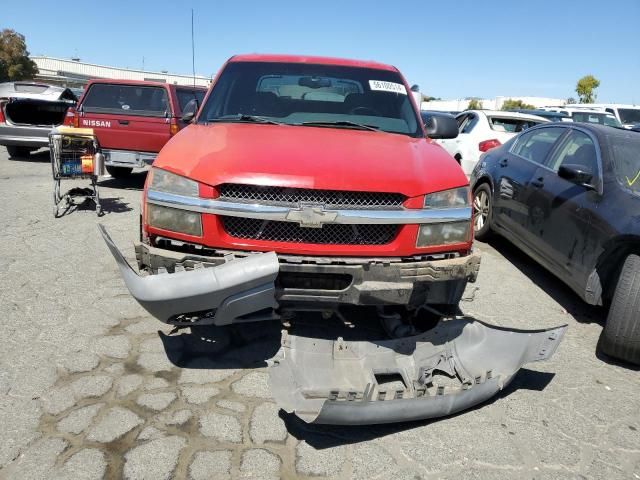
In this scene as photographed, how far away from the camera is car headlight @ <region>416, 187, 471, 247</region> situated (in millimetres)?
2855

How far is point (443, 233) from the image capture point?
2891mm

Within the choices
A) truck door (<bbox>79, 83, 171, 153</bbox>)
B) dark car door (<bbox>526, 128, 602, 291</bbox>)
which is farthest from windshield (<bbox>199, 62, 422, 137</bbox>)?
truck door (<bbox>79, 83, 171, 153</bbox>)

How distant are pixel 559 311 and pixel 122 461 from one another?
3729mm

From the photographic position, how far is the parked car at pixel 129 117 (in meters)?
8.20

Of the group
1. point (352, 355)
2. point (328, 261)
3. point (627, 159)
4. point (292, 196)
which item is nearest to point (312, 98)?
point (292, 196)

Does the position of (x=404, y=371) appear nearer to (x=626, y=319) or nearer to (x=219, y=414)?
(x=219, y=414)

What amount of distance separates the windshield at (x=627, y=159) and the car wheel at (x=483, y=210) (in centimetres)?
172

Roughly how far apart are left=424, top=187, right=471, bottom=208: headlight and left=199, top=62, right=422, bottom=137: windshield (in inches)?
42.6

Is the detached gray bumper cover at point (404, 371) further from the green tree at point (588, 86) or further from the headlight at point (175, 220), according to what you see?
the green tree at point (588, 86)

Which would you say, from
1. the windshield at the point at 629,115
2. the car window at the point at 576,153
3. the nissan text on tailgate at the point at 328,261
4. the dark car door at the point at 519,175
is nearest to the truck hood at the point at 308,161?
the nissan text on tailgate at the point at 328,261

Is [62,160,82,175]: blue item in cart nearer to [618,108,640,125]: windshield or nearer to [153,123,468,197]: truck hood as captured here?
[153,123,468,197]: truck hood

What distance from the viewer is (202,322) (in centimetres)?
272

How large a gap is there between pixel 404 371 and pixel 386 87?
2.45m

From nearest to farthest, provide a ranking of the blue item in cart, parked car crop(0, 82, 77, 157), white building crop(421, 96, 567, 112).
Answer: the blue item in cart
parked car crop(0, 82, 77, 157)
white building crop(421, 96, 567, 112)
